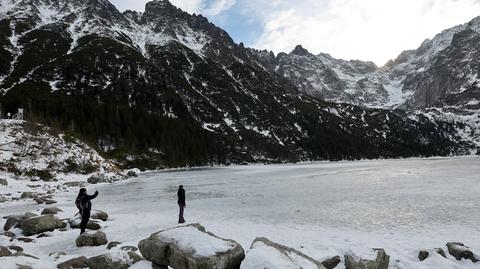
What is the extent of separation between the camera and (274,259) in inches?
485

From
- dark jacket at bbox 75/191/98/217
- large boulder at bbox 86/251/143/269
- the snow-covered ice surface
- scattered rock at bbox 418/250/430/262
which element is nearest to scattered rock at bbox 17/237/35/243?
the snow-covered ice surface

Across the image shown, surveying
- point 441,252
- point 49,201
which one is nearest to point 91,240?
point 441,252

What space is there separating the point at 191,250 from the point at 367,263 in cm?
704

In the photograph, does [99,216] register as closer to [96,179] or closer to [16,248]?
[16,248]

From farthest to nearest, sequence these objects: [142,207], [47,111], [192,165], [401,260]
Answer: [192,165], [47,111], [142,207], [401,260]

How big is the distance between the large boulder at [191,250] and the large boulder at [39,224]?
13.7 meters

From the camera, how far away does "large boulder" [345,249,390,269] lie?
1627 centimetres

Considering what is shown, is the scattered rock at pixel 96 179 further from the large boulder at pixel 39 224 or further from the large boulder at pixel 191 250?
the large boulder at pixel 191 250

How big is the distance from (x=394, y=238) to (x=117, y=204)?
92.7 ft

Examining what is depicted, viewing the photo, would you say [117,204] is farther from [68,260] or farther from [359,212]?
[68,260]

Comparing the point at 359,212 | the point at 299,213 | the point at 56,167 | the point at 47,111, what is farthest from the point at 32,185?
the point at 47,111

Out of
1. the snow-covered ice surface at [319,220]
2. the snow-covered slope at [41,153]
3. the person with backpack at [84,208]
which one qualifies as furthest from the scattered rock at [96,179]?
the person with backpack at [84,208]

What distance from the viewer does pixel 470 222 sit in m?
28.2

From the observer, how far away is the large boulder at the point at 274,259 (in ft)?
39.8
